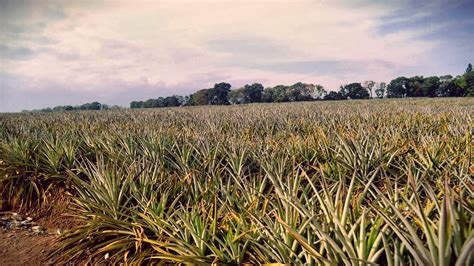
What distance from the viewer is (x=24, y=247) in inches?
161

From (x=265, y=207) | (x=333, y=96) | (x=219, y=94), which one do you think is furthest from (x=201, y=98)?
(x=265, y=207)

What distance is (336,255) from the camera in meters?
2.09

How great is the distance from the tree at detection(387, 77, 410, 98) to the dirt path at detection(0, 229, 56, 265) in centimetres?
10689

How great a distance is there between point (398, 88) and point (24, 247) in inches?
4259

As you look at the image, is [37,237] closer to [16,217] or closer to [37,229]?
[37,229]

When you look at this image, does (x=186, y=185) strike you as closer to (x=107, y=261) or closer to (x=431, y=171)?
(x=107, y=261)

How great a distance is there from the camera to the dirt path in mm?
3736

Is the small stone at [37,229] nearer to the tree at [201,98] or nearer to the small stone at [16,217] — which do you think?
the small stone at [16,217]

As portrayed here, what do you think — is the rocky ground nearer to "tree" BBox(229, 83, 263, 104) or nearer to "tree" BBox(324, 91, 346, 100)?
"tree" BBox(324, 91, 346, 100)

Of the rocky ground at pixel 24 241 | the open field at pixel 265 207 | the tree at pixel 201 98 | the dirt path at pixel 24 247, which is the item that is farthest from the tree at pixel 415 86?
the dirt path at pixel 24 247

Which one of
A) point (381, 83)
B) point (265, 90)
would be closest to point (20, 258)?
point (265, 90)

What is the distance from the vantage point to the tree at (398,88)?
9741cm

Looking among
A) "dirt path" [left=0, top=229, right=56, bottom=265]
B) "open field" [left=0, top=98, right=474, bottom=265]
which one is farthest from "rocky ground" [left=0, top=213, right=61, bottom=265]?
"open field" [left=0, top=98, right=474, bottom=265]

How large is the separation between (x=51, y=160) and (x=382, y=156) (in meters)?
5.62
